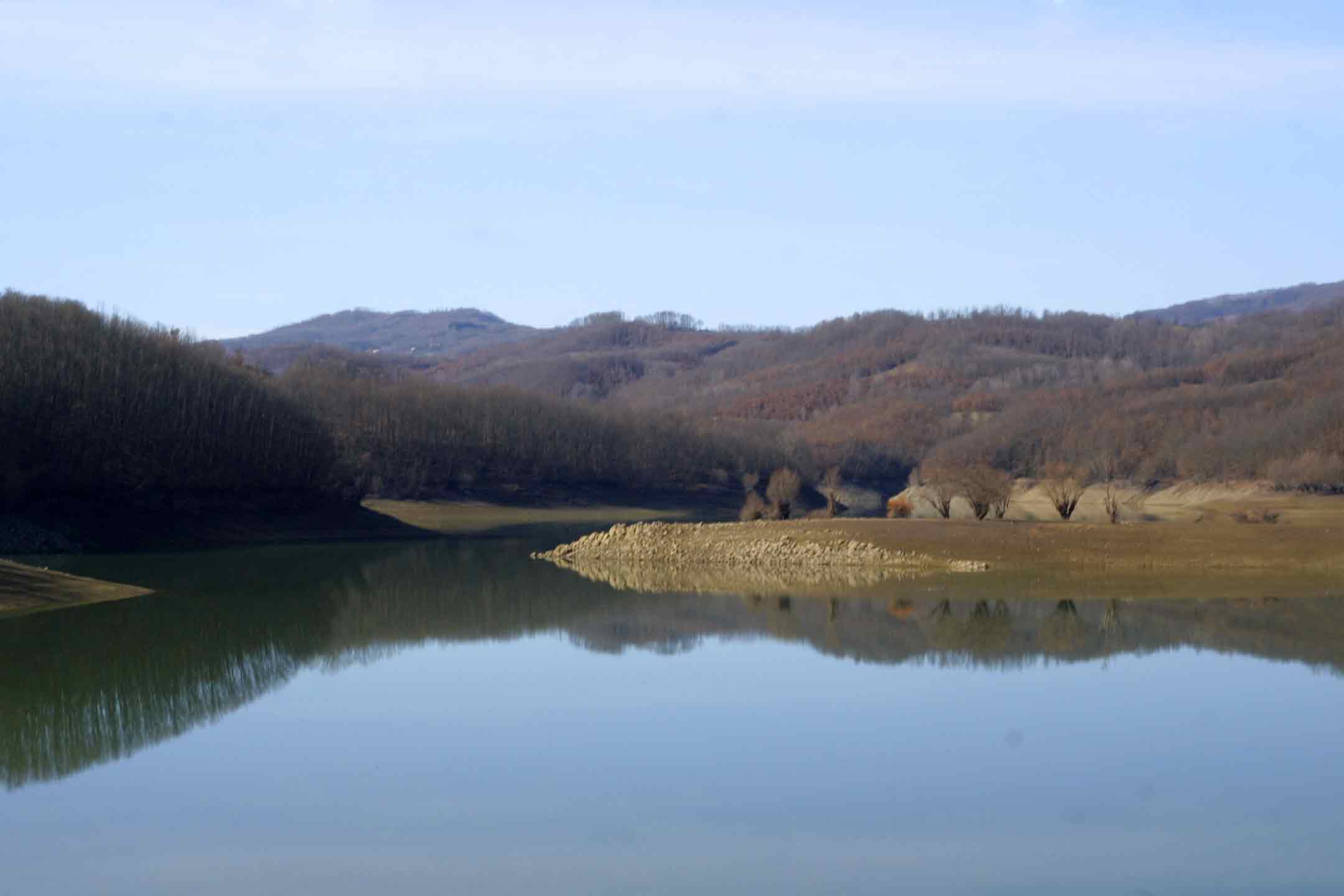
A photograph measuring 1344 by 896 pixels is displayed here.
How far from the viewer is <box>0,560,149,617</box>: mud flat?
2683 cm

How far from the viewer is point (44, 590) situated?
92.1 ft

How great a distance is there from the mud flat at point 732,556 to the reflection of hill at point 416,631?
9.55ft

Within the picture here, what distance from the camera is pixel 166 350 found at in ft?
186

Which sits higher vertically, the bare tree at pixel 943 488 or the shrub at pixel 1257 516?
the bare tree at pixel 943 488

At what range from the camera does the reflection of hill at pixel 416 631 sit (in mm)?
17656

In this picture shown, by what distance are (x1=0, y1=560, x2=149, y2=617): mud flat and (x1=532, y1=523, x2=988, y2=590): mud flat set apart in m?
11.9

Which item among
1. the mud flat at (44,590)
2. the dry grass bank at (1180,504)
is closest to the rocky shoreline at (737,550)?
the dry grass bank at (1180,504)

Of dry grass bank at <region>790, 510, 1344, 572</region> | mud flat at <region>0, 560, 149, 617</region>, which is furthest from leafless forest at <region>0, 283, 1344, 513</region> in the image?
mud flat at <region>0, 560, 149, 617</region>

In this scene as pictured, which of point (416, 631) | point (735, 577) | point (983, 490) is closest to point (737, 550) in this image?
point (735, 577)

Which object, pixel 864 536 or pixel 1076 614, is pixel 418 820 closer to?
pixel 1076 614

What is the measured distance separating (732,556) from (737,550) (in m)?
0.26

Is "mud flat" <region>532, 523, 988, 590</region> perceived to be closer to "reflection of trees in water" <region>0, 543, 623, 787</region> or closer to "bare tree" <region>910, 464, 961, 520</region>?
"reflection of trees in water" <region>0, 543, 623, 787</region>

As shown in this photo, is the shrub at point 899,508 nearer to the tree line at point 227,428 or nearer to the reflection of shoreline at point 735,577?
the reflection of shoreline at point 735,577

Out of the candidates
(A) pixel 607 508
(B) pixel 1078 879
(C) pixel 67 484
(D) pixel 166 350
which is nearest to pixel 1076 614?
(B) pixel 1078 879
